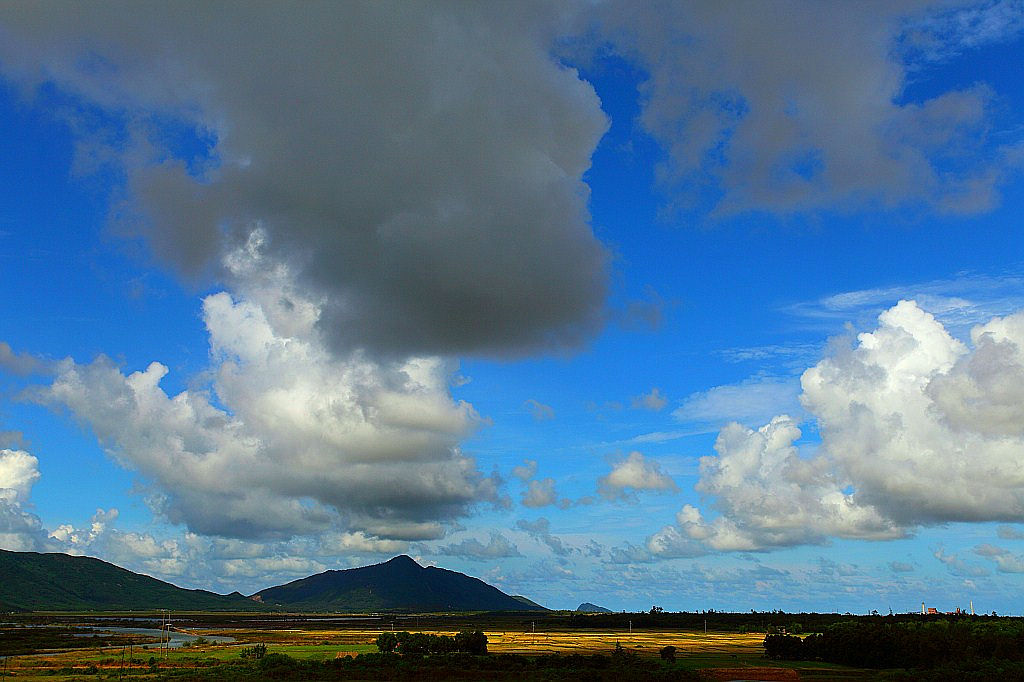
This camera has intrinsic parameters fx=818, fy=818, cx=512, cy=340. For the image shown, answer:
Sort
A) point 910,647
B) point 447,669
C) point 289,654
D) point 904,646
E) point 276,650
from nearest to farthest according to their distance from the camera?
point 447,669, point 910,647, point 904,646, point 289,654, point 276,650

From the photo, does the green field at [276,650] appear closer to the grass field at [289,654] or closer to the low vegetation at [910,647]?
the grass field at [289,654]

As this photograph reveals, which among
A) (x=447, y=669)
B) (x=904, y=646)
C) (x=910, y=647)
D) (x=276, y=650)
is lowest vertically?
(x=276, y=650)

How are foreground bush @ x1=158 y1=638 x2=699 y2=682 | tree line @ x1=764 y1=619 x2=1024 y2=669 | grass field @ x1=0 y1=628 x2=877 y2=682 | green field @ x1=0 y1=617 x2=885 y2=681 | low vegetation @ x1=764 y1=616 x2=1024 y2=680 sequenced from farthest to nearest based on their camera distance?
tree line @ x1=764 y1=619 x2=1024 y2=669
low vegetation @ x1=764 y1=616 x2=1024 y2=680
grass field @ x1=0 y1=628 x2=877 y2=682
green field @ x1=0 y1=617 x2=885 y2=681
foreground bush @ x1=158 y1=638 x2=699 y2=682

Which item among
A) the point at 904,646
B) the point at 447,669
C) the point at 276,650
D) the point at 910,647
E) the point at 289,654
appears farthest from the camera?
the point at 276,650

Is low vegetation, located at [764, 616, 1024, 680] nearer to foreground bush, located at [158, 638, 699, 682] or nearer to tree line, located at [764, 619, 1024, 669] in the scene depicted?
tree line, located at [764, 619, 1024, 669]

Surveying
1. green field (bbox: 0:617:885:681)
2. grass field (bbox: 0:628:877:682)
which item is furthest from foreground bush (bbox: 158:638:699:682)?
grass field (bbox: 0:628:877:682)

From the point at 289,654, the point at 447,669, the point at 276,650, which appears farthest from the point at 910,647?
the point at 276,650

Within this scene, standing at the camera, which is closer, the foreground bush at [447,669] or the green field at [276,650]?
the foreground bush at [447,669]

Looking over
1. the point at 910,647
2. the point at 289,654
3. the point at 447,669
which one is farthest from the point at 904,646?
the point at 289,654

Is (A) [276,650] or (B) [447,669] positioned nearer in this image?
(B) [447,669]

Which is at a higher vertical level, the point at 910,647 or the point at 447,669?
the point at 910,647

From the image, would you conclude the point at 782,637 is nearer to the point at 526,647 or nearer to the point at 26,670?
the point at 526,647

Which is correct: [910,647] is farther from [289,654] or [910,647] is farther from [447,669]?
[289,654]

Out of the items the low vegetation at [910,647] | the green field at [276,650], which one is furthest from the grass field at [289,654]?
the low vegetation at [910,647]
